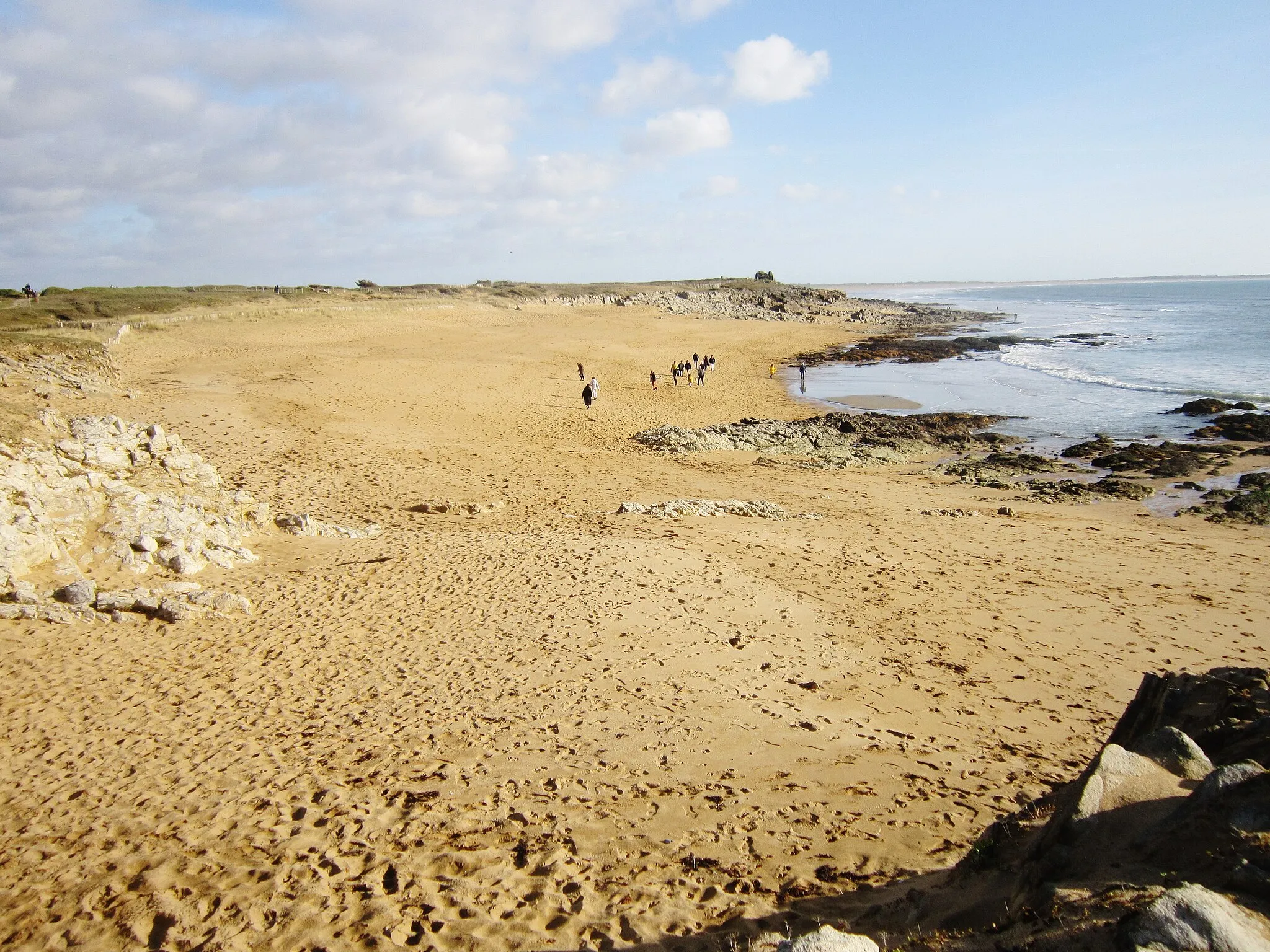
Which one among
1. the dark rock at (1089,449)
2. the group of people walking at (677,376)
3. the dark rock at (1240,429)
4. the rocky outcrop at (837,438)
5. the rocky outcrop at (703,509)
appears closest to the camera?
the rocky outcrop at (703,509)

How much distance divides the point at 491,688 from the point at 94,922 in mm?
4072

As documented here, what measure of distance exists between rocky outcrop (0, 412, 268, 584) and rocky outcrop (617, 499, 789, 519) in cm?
750

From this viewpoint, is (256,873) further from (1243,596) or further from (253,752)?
(1243,596)

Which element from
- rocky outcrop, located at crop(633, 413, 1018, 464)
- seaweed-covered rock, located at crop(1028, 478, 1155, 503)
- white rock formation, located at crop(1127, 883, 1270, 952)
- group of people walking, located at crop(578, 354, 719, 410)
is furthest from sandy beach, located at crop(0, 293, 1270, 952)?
group of people walking, located at crop(578, 354, 719, 410)

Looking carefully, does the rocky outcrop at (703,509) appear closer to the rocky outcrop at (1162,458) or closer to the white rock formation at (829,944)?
the white rock formation at (829,944)

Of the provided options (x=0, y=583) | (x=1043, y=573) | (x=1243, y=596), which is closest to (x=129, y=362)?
(x=0, y=583)

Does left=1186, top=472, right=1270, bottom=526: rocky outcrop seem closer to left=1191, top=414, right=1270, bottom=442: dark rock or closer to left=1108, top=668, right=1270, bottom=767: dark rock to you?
left=1191, top=414, right=1270, bottom=442: dark rock

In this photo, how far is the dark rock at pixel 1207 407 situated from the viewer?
27453 mm

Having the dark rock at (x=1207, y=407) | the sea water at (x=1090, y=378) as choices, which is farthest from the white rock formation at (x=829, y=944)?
the dark rock at (x=1207, y=407)

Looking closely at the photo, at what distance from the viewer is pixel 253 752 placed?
283 inches

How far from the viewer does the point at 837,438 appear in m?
24.4

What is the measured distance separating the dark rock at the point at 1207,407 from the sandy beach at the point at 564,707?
14.1 m

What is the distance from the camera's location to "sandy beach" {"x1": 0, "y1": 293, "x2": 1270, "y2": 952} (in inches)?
211

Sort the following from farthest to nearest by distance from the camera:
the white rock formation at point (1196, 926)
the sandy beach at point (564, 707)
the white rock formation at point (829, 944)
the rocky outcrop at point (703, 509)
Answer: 1. the rocky outcrop at point (703, 509)
2. the sandy beach at point (564, 707)
3. the white rock formation at point (829, 944)
4. the white rock formation at point (1196, 926)
